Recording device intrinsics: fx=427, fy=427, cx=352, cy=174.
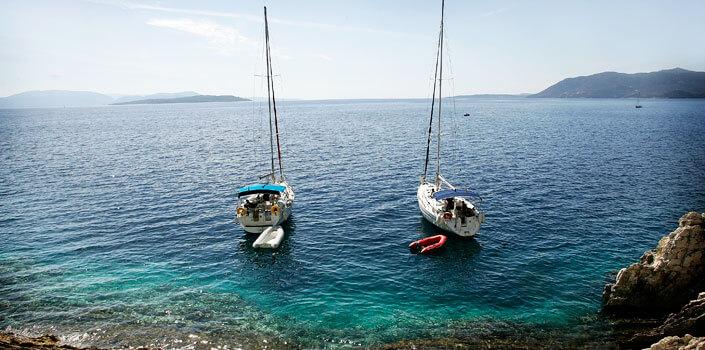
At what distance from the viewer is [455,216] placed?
39125 millimetres

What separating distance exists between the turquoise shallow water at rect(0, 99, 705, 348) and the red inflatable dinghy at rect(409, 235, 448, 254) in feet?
2.39

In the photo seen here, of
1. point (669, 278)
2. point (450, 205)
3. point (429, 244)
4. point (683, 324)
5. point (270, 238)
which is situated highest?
point (450, 205)

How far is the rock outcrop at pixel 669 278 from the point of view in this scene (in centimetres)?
2536

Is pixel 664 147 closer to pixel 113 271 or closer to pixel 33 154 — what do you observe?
pixel 113 271

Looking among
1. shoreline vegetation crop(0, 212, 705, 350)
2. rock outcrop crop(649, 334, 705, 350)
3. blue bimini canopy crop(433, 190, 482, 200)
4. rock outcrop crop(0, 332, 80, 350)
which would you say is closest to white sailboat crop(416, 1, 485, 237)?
blue bimini canopy crop(433, 190, 482, 200)

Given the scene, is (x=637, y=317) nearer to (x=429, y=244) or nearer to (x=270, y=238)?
(x=429, y=244)

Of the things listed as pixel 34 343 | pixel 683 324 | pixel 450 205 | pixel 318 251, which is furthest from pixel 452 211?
pixel 34 343

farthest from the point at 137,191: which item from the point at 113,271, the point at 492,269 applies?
the point at 492,269

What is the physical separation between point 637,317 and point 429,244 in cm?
1608

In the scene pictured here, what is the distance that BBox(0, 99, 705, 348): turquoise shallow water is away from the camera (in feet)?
85.4

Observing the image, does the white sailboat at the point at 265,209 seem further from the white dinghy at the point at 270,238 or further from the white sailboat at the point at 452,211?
the white sailboat at the point at 452,211

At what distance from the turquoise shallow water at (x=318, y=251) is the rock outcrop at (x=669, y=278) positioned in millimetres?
2054

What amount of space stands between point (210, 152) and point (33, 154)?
35660 mm

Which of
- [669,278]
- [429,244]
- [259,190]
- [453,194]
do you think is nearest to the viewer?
[669,278]
